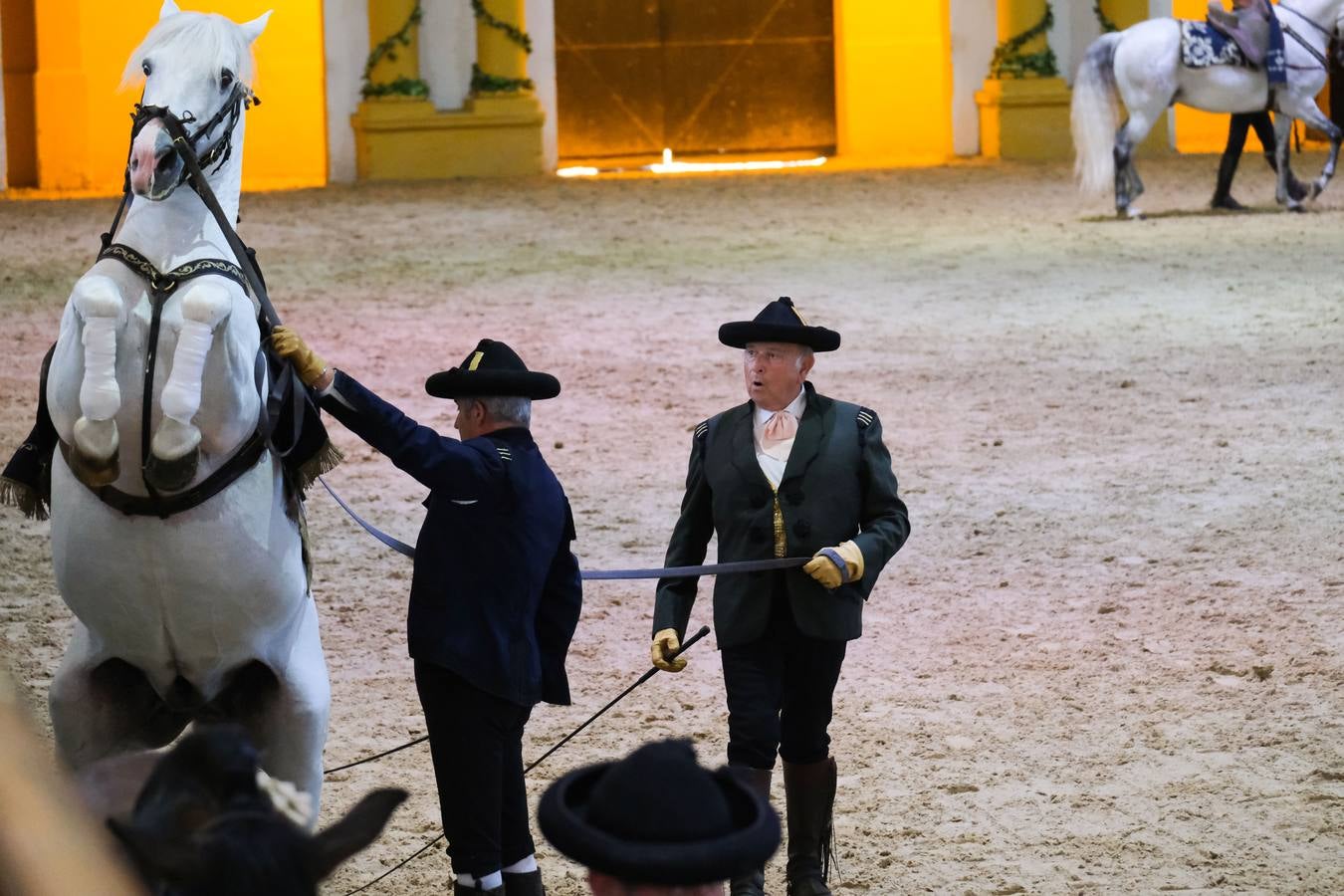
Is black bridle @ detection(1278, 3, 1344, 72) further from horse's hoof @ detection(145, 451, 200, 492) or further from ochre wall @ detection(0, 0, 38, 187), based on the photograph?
horse's hoof @ detection(145, 451, 200, 492)

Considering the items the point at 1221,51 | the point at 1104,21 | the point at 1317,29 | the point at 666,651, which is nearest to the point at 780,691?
the point at 666,651

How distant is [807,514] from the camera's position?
14.5ft

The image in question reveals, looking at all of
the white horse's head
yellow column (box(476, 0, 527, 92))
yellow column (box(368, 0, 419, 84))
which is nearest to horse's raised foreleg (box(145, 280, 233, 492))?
the white horse's head

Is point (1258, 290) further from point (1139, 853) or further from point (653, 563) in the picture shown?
point (1139, 853)

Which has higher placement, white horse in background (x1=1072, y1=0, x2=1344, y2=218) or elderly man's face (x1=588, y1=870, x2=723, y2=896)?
white horse in background (x1=1072, y1=0, x2=1344, y2=218)

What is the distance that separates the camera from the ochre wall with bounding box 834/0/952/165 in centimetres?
2414

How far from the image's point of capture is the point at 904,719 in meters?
5.65

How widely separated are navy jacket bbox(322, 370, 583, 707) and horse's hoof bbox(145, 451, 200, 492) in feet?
1.13

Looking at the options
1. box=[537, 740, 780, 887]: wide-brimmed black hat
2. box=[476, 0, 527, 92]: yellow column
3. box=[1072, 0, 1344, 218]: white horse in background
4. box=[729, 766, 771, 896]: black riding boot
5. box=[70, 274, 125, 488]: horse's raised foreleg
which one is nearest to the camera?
box=[537, 740, 780, 887]: wide-brimmed black hat

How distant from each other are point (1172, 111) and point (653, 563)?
1772cm

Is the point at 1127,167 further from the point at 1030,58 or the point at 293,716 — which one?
the point at 293,716

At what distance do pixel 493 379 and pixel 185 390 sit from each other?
763mm

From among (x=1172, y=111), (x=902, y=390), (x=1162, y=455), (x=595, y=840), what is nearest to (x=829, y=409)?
(x=595, y=840)

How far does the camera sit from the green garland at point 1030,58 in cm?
2241
